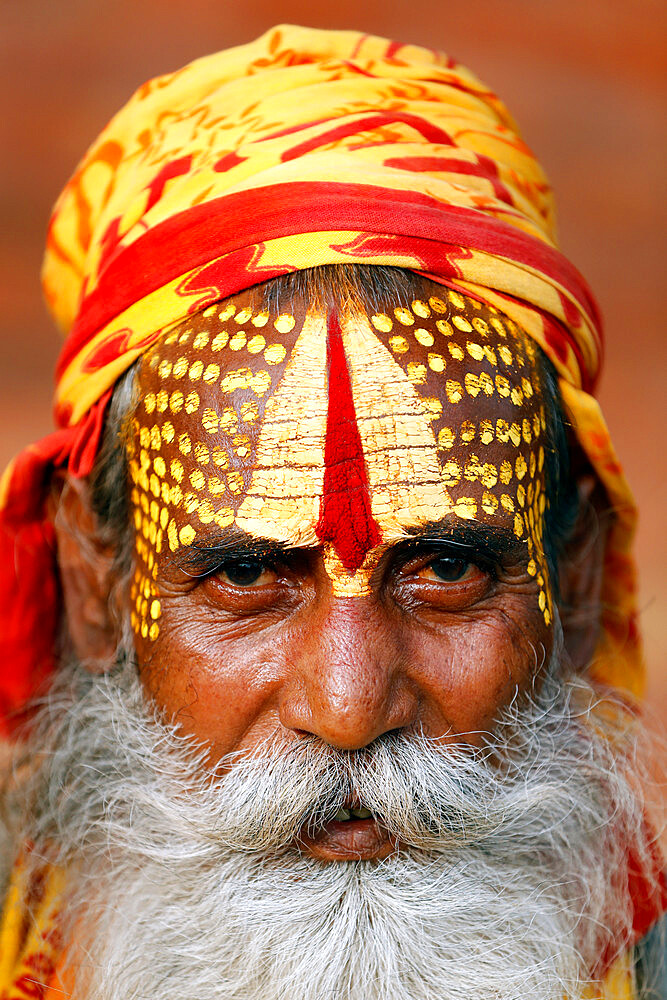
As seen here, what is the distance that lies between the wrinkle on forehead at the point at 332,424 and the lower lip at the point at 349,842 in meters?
0.40

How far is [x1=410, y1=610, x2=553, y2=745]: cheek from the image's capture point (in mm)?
1544

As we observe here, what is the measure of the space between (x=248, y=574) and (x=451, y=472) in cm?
38

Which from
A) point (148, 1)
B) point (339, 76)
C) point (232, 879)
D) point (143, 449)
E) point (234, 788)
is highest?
point (148, 1)

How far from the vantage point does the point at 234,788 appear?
5.06ft

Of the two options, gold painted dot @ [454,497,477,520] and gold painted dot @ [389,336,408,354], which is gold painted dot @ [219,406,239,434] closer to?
gold painted dot @ [389,336,408,354]

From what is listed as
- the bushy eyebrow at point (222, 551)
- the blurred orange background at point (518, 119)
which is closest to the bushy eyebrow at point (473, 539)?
the bushy eyebrow at point (222, 551)

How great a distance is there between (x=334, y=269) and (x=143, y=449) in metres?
0.46

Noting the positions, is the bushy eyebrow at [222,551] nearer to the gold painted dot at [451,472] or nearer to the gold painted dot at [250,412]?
the gold painted dot at [250,412]

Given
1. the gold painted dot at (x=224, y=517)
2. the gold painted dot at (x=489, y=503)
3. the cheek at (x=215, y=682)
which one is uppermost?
the gold painted dot at (x=489, y=503)

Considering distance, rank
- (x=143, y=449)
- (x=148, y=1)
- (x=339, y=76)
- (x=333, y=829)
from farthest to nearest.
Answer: (x=148, y=1) < (x=339, y=76) < (x=143, y=449) < (x=333, y=829)

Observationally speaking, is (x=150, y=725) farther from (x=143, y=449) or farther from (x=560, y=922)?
(x=560, y=922)

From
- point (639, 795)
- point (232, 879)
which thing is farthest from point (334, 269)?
point (639, 795)

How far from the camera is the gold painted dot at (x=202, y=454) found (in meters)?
1.53

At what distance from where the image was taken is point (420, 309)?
1.57 metres
